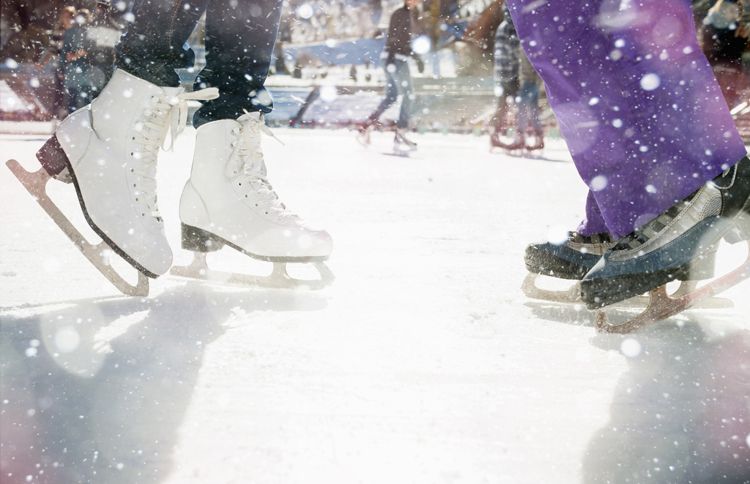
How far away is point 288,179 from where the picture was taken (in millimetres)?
2902

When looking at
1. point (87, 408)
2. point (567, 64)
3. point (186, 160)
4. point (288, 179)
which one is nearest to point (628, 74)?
point (567, 64)

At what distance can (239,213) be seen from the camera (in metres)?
1.22

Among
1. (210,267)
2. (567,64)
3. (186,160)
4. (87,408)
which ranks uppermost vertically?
(567,64)

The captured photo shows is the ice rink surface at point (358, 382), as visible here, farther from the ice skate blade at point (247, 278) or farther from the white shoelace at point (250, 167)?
the white shoelace at point (250, 167)

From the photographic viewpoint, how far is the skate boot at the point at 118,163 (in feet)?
3.56

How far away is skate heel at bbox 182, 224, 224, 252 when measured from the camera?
1244 mm

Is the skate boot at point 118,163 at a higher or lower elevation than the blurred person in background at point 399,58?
higher

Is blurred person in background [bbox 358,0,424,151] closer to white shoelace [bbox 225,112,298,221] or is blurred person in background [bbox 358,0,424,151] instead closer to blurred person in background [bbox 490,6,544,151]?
blurred person in background [bbox 490,6,544,151]

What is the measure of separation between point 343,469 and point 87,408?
0.29 metres

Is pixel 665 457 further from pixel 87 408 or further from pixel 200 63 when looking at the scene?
pixel 200 63

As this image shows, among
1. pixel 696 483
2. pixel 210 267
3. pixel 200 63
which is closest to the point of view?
pixel 696 483

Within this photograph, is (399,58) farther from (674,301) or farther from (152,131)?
(674,301)

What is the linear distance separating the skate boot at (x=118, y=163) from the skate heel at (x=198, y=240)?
0.41ft

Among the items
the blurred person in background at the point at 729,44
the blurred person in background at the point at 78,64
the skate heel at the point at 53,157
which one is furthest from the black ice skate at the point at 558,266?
the blurred person in background at the point at 729,44
